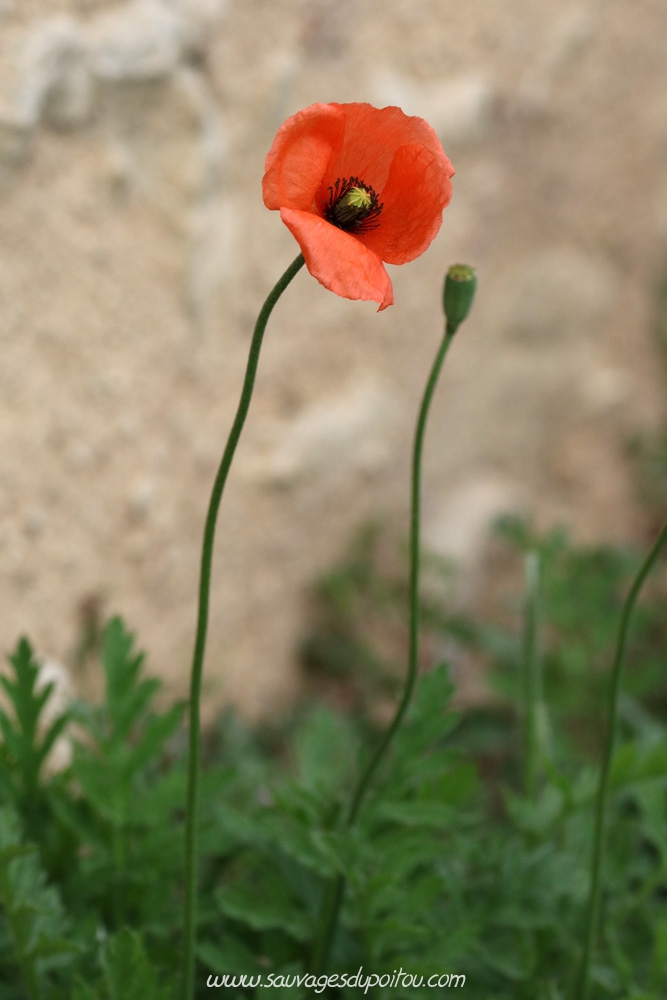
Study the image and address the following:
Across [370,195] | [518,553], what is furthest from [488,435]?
[370,195]

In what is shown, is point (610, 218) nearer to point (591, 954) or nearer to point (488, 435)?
point (488, 435)

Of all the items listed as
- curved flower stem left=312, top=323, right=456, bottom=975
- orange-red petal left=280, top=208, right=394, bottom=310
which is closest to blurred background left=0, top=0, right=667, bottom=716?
curved flower stem left=312, top=323, right=456, bottom=975

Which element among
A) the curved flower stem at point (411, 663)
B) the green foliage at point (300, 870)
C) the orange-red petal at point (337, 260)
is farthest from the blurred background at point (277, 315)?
the orange-red petal at point (337, 260)

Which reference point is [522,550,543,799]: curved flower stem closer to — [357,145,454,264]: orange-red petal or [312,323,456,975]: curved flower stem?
[312,323,456,975]: curved flower stem

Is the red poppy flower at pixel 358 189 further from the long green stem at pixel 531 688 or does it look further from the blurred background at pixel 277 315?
the long green stem at pixel 531 688

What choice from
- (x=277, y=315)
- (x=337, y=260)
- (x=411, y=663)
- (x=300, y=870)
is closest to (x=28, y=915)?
(x=300, y=870)

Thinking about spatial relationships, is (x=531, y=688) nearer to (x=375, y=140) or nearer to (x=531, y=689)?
(x=531, y=689)

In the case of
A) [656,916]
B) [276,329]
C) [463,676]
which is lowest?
[656,916]
